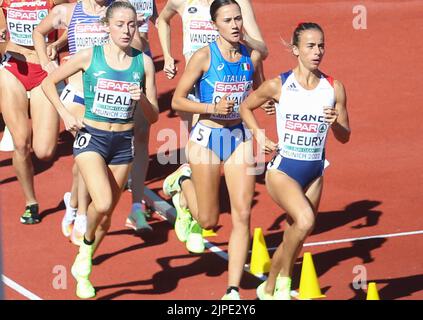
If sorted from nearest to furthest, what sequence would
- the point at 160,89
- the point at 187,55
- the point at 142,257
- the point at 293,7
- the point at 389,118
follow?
the point at 142,257
the point at 187,55
the point at 389,118
the point at 160,89
the point at 293,7

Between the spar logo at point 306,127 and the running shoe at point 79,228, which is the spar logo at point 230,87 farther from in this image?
the running shoe at point 79,228

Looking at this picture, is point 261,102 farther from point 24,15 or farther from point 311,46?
point 24,15

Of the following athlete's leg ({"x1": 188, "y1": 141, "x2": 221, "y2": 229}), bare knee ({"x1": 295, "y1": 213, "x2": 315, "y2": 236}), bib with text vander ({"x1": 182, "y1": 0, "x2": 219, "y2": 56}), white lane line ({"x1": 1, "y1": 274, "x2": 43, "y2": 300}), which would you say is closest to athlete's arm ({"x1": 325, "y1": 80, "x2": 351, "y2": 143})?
bare knee ({"x1": 295, "y1": 213, "x2": 315, "y2": 236})

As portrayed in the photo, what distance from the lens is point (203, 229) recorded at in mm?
13055

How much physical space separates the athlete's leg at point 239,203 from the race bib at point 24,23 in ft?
10.3

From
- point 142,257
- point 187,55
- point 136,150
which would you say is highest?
point 187,55

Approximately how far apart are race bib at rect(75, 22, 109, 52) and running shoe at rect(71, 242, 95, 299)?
2.27 meters

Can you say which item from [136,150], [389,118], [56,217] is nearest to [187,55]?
[136,150]

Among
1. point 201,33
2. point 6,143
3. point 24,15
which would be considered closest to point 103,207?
point 201,33

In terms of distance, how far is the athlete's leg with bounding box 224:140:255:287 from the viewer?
1089cm

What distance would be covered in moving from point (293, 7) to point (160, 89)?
4.29m

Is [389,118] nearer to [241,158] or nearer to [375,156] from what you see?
[375,156]

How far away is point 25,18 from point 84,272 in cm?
329

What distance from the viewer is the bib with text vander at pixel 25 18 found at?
13470mm
